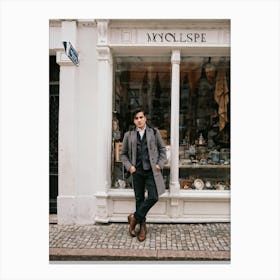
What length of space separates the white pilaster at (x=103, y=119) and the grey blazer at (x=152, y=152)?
491 mm

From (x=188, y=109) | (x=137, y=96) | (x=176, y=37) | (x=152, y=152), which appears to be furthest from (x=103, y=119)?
(x=176, y=37)

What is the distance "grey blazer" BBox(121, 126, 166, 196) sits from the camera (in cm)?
426

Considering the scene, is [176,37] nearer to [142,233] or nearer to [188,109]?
[188,109]

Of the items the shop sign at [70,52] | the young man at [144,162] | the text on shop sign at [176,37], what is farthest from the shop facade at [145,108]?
the young man at [144,162]

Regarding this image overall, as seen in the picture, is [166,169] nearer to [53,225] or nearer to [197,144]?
[197,144]

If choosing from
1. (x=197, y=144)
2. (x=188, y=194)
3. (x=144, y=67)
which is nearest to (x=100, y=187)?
(x=188, y=194)

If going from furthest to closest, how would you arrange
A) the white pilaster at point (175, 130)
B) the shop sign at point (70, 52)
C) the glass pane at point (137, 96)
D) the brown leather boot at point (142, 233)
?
1. the glass pane at point (137, 96)
2. the white pilaster at point (175, 130)
3. the brown leather boot at point (142, 233)
4. the shop sign at point (70, 52)

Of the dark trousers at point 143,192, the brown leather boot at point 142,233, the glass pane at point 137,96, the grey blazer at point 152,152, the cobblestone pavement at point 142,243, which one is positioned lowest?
the cobblestone pavement at point 142,243

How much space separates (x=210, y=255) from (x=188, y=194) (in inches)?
46.6

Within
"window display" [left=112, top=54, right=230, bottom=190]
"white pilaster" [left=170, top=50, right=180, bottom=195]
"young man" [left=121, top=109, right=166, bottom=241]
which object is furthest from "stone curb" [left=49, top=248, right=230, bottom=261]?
"window display" [left=112, top=54, right=230, bottom=190]

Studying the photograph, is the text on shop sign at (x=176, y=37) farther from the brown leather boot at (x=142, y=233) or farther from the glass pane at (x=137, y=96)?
the brown leather boot at (x=142, y=233)

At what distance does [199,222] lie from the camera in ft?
15.7

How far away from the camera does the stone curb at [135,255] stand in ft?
12.3

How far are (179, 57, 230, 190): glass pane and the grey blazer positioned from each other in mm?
795
